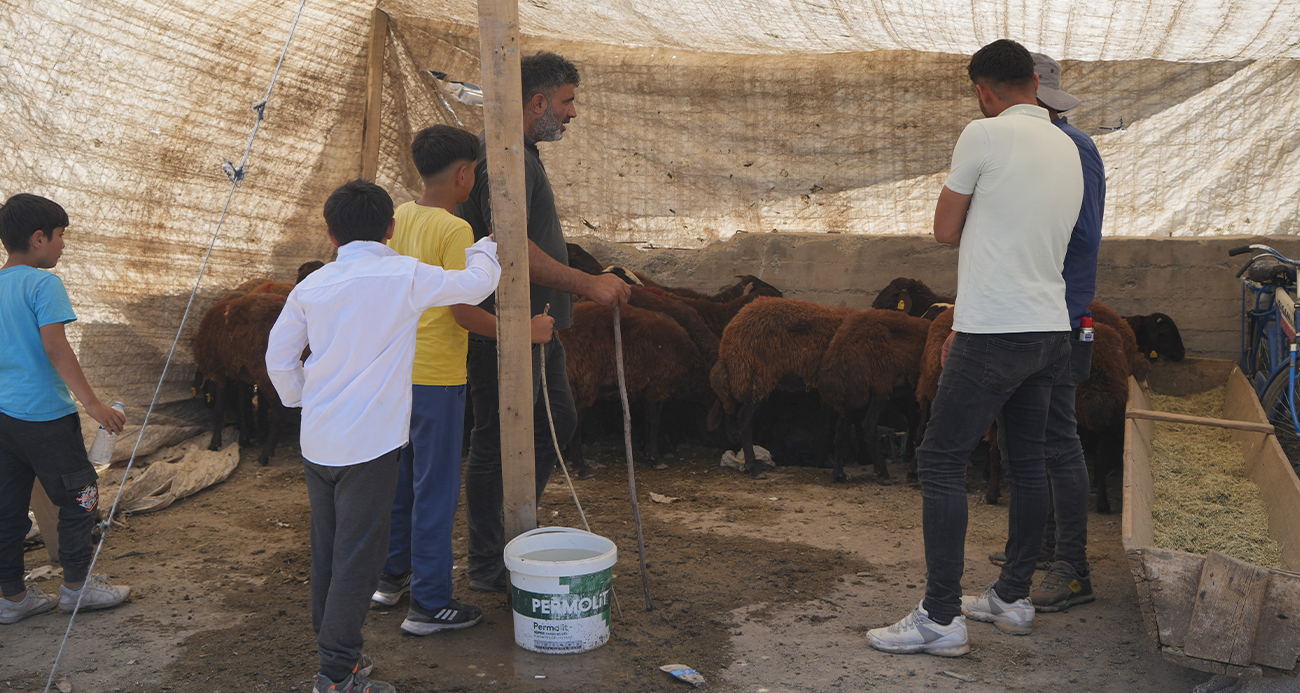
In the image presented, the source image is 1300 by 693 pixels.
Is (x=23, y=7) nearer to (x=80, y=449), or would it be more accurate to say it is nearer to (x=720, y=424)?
(x=80, y=449)

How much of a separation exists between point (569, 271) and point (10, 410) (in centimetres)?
230

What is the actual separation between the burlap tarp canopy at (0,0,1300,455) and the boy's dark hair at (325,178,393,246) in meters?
4.11

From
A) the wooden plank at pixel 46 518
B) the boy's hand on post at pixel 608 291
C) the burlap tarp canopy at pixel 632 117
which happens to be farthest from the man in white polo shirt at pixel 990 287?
the wooden plank at pixel 46 518

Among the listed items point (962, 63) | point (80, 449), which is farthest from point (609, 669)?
point (962, 63)

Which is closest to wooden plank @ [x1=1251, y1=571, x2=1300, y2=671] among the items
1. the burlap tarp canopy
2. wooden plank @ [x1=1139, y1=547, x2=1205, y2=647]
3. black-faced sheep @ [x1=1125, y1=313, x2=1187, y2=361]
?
wooden plank @ [x1=1139, y1=547, x2=1205, y2=647]

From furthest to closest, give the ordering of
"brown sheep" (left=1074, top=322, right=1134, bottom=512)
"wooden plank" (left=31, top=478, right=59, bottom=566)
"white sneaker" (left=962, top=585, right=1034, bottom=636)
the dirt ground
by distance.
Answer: "brown sheep" (left=1074, top=322, right=1134, bottom=512) < "wooden plank" (left=31, top=478, right=59, bottom=566) < "white sneaker" (left=962, top=585, right=1034, bottom=636) < the dirt ground

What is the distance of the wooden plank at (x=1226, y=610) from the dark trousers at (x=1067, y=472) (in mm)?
899

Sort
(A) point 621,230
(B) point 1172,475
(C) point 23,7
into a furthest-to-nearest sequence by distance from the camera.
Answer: (A) point 621,230 → (C) point 23,7 → (B) point 1172,475

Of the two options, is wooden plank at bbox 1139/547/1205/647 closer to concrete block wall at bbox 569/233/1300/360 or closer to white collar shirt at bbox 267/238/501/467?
white collar shirt at bbox 267/238/501/467

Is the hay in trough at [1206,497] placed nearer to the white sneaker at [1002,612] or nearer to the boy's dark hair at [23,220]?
the white sneaker at [1002,612]

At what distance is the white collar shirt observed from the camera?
109 inches

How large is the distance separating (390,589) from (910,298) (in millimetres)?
4837

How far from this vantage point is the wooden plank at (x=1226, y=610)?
8.91 ft

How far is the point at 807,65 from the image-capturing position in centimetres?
783
